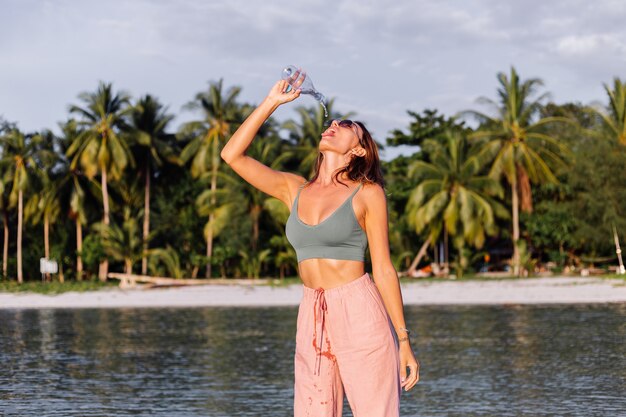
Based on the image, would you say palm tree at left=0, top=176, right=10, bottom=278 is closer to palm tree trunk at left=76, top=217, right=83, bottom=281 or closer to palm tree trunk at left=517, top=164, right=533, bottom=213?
palm tree trunk at left=76, top=217, right=83, bottom=281

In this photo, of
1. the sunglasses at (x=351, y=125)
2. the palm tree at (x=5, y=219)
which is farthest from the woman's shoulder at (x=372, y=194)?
the palm tree at (x=5, y=219)

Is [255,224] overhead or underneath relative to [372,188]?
overhead

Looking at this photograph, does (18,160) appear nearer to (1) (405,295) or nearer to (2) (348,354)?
(1) (405,295)

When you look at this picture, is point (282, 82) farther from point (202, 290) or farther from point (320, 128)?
point (320, 128)

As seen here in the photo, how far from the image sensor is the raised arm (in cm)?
393

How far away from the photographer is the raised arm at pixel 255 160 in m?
3.93

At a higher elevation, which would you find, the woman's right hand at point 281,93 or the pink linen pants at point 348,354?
the woman's right hand at point 281,93

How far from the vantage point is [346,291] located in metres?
3.83

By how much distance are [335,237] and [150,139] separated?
50972 mm

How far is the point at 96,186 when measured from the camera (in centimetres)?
5703

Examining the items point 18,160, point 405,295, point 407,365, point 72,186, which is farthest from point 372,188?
point 18,160

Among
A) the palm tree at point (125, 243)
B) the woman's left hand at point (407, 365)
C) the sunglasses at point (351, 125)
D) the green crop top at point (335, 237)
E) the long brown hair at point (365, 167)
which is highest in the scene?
the palm tree at point (125, 243)

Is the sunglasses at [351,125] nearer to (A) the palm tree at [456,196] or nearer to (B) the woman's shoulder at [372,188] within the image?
(B) the woman's shoulder at [372,188]

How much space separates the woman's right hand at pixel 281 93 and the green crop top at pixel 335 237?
1.32ft
